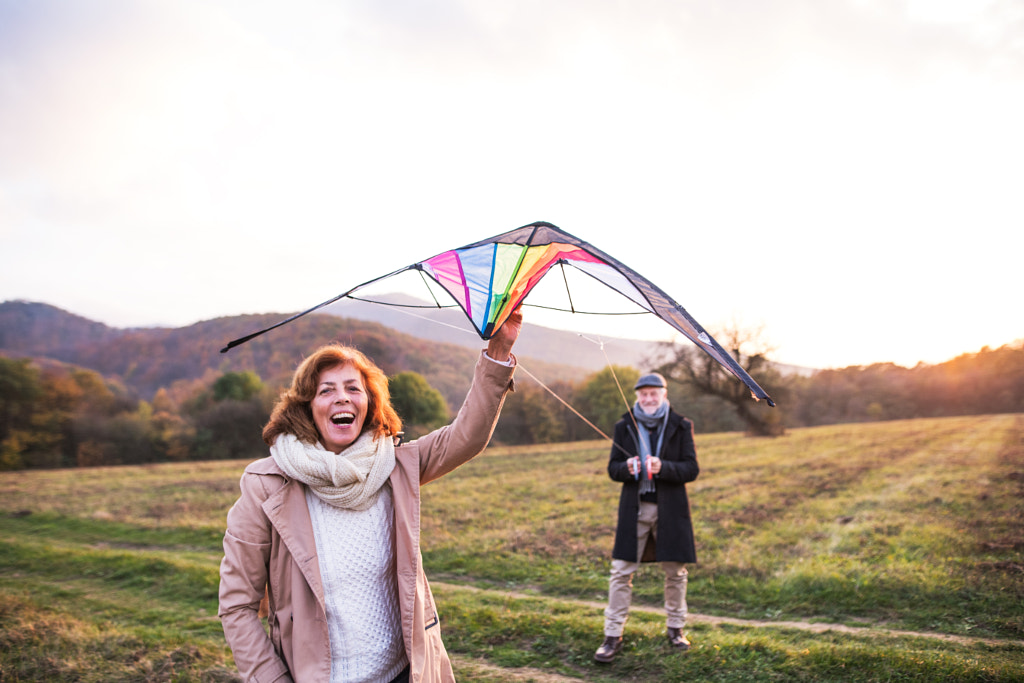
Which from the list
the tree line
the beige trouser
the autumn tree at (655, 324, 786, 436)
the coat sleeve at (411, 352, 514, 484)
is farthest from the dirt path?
the autumn tree at (655, 324, 786, 436)

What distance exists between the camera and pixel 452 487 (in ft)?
66.3

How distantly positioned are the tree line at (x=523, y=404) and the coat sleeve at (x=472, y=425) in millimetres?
10661

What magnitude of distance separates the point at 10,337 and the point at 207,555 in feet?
315

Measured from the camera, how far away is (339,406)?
2.76 m

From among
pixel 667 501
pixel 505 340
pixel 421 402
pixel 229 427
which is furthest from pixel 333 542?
pixel 229 427

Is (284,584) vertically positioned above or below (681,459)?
below

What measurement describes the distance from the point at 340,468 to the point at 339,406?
13.9 inches

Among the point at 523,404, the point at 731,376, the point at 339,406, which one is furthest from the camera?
the point at 523,404

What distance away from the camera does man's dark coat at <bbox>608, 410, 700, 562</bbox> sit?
5863 mm

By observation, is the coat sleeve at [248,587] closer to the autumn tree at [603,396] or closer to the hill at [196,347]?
the autumn tree at [603,396]

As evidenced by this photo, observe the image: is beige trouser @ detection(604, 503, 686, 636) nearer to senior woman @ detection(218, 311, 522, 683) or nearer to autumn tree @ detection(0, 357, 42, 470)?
senior woman @ detection(218, 311, 522, 683)

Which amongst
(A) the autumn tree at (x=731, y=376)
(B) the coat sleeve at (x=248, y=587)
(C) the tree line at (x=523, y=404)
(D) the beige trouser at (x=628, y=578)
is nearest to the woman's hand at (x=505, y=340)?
(B) the coat sleeve at (x=248, y=587)

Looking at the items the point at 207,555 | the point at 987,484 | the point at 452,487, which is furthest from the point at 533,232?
the point at 452,487

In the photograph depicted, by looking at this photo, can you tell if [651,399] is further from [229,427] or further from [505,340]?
[229,427]
